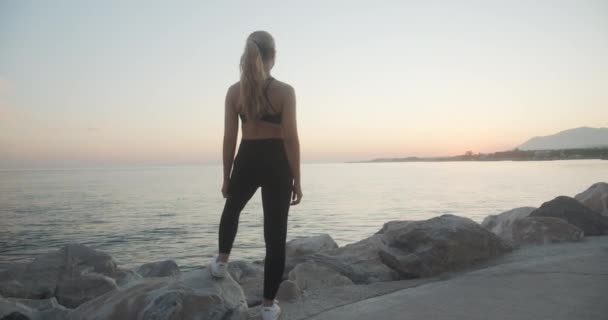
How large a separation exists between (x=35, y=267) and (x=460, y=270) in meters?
7.51

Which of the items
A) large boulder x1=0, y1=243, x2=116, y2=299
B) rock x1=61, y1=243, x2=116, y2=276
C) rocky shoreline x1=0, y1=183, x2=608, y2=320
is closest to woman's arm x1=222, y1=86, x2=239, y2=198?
rocky shoreline x1=0, y1=183, x2=608, y2=320

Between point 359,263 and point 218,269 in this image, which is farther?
point 359,263

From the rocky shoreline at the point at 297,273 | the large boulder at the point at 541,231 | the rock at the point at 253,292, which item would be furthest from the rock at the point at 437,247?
the rock at the point at 253,292

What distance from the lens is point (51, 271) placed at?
25.0ft

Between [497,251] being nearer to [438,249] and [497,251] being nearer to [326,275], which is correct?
[438,249]

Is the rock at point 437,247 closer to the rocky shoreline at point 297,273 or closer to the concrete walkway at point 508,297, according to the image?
the rocky shoreline at point 297,273

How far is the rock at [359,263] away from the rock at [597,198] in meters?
6.56

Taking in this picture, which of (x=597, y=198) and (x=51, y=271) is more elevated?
(x=597, y=198)

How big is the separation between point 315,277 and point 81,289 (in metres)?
4.18

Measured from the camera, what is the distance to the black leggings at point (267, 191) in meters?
3.43

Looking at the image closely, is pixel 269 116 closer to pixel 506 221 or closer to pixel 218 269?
pixel 218 269

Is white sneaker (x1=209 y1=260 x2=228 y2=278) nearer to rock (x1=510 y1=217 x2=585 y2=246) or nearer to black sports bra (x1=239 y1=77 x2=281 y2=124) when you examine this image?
black sports bra (x1=239 y1=77 x2=281 y2=124)

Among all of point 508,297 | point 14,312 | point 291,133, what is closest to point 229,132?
point 291,133

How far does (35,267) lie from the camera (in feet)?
25.5
